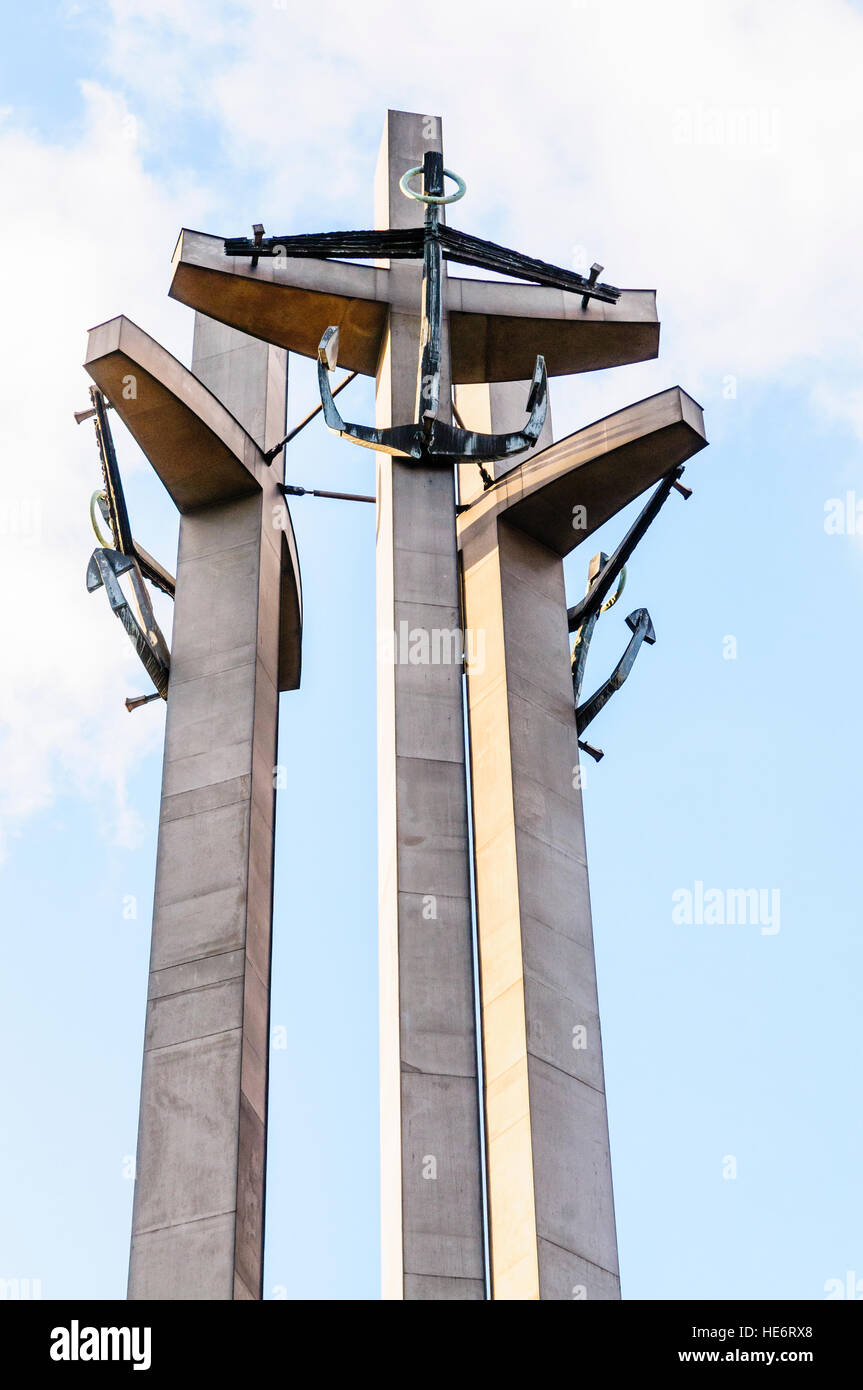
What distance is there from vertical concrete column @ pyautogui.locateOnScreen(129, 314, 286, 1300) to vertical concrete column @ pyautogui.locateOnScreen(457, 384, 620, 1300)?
7.52 feet

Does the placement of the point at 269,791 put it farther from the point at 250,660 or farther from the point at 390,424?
the point at 390,424

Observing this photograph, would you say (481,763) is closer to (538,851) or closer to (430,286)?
(538,851)

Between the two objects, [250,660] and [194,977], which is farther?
[250,660]

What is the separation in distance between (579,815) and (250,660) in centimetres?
399

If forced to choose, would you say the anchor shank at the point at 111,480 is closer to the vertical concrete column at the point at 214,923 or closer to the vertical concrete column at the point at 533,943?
the vertical concrete column at the point at 214,923

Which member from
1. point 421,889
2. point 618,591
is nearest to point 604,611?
point 618,591

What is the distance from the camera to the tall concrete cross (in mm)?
21906

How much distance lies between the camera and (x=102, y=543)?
2742 centimetres

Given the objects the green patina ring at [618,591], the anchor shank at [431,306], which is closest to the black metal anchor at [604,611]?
the green patina ring at [618,591]

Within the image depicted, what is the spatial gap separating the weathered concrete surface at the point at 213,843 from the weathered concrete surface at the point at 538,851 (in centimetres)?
231

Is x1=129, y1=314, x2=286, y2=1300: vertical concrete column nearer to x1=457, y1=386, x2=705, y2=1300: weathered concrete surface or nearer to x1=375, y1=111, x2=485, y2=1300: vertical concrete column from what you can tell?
x1=375, y1=111, x2=485, y2=1300: vertical concrete column

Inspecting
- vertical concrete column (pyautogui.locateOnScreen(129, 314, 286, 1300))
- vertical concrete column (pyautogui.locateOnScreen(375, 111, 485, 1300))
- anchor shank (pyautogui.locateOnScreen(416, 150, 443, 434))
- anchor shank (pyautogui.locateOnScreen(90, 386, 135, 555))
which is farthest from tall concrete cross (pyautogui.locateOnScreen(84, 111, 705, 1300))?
anchor shank (pyautogui.locateOnScreen(90, 386, 135, 555))
